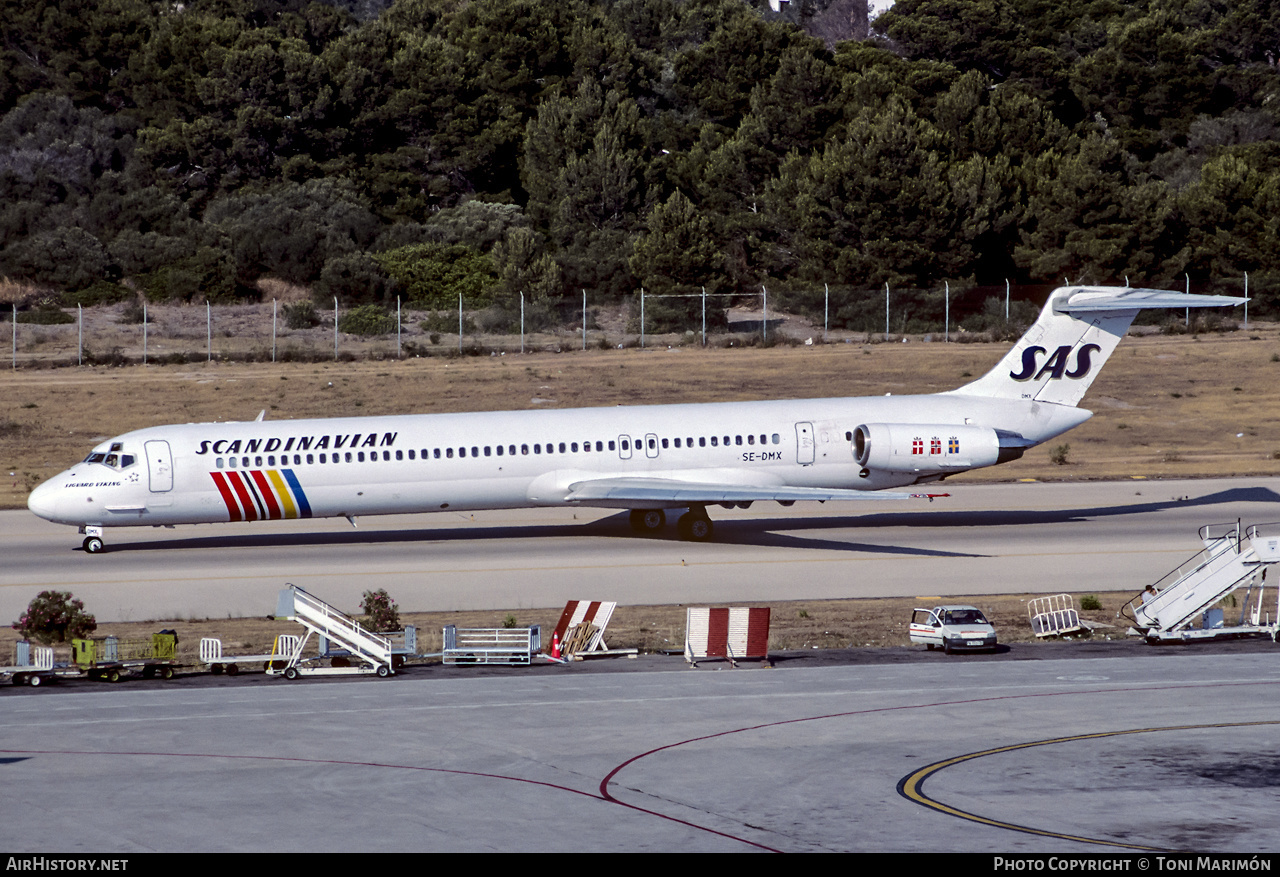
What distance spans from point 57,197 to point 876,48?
52.2m

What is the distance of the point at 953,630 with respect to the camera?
24.7 m

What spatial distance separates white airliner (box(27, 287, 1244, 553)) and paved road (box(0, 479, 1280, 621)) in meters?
1.23

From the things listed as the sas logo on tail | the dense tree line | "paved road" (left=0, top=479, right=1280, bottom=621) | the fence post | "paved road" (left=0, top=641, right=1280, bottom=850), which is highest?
the dense tree line

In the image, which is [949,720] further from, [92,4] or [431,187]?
[92,4]

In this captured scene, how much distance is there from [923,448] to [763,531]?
15.8 ft

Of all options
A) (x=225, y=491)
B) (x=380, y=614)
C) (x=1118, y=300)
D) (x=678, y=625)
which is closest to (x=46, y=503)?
(x=225, y=491)

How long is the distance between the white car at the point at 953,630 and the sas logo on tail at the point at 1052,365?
42.4ft

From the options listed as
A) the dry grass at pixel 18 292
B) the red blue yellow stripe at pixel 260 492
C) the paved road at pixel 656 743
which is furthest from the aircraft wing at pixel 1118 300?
the dry grass at pixel 18 292

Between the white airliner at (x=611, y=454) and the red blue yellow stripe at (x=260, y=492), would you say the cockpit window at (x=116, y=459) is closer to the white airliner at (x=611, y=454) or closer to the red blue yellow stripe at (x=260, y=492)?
the white airliner at (x=611, y=454)

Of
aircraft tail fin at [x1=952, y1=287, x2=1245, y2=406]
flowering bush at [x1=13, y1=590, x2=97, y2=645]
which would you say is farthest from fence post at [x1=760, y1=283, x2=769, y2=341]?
flowering bush at [x1=13, y1=590, x2=97, y2=645]

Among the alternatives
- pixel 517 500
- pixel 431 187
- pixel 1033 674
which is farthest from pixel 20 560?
pixel 431 187

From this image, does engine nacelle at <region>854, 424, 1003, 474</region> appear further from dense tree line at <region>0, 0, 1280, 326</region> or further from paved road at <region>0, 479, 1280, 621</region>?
dense tree line at <region>0, 0, 1280, 326</region>

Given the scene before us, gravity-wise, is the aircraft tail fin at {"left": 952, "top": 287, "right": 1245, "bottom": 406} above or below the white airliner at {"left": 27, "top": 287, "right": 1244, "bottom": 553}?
above

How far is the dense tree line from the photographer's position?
255 ft
